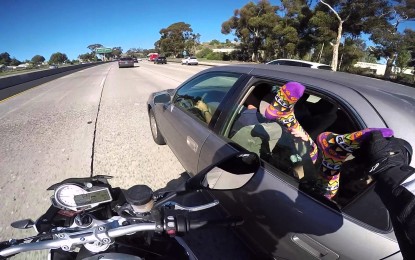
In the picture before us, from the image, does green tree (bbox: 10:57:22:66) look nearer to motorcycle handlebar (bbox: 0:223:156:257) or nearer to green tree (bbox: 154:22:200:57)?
green tree (bbox: 154:22:200:57)

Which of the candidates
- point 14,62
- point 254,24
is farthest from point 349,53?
point 14,62

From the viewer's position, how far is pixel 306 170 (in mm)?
1813

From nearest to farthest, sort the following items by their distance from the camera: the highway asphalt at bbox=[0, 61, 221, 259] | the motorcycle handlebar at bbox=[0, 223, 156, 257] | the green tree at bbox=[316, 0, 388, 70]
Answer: the motorcycle handlebar at bbox=[0, 223, 156, 257], the highway asphalt at bbox=[0, 61, 221, 259], the green tree at bbox=[316, 0, 388, 70]

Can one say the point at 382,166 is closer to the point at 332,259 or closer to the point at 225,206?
the point at 332,259

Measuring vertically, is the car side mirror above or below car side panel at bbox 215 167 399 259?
above

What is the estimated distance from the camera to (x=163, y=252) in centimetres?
133

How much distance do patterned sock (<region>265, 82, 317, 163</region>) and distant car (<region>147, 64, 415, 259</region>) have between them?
83 millimetres

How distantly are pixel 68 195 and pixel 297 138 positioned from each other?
1.55 meters

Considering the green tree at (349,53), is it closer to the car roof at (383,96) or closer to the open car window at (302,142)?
the open car window at (302,142)

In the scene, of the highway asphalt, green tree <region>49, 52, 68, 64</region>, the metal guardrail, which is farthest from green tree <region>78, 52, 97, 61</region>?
the highway asphalt

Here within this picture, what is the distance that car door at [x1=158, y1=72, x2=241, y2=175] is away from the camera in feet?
9.09

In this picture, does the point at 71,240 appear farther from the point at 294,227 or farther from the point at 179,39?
the point at 179,39

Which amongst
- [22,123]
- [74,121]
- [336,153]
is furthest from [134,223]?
[22,123]

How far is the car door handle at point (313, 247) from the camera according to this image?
56.2 inches
